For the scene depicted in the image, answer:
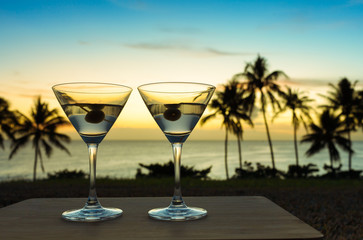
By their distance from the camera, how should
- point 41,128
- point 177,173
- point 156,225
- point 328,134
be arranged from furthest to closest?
point 328,134 → point 41,128 → point 177,173 → point 156,225

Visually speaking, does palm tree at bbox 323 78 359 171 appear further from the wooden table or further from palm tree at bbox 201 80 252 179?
the wooden table

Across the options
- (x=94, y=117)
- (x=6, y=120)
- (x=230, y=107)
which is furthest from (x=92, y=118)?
(x=230, y=107)

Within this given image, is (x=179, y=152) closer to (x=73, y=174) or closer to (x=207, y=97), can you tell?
(x=207, y=97)

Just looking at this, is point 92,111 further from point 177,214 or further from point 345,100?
point 345,100

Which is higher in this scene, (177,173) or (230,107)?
(230,107)

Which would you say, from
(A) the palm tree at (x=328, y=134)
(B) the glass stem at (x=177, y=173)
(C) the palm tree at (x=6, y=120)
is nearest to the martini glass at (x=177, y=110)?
(B) the glass stem at (x=177, y=173)

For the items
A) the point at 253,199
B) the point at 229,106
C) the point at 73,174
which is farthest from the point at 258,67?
the point at 253,199

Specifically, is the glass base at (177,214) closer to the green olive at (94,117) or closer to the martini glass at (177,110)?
the martini glass at (177,110)

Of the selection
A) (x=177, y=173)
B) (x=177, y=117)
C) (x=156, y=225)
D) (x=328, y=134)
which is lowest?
(x=156, y=225)
